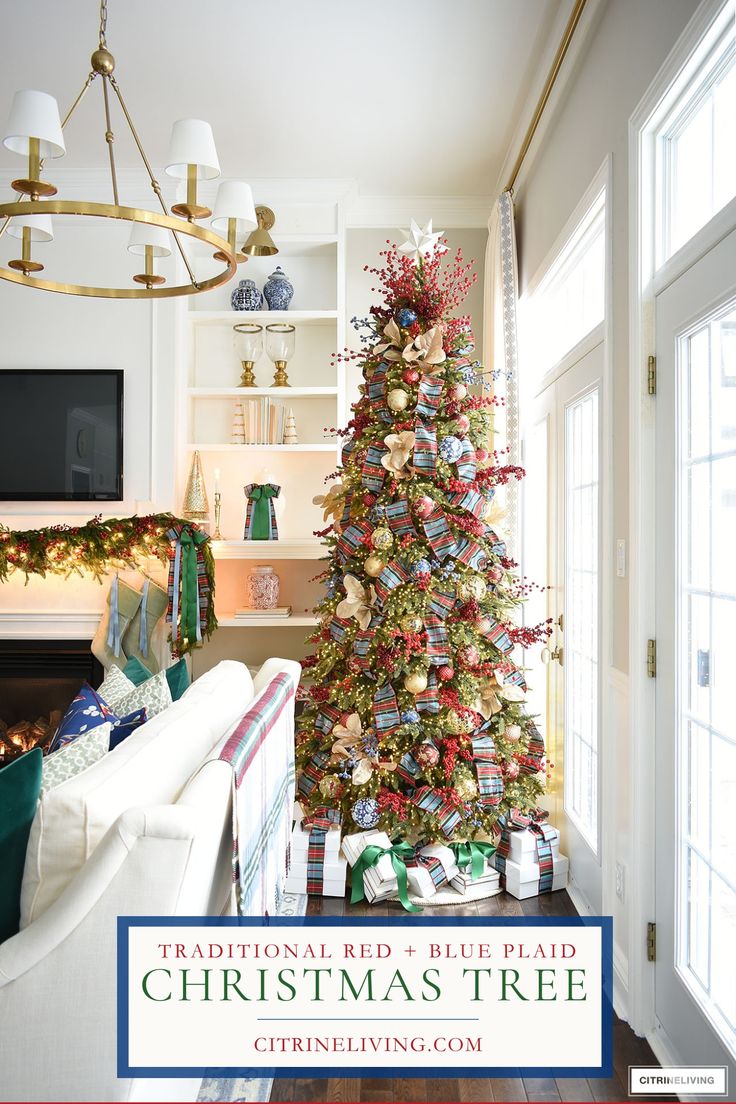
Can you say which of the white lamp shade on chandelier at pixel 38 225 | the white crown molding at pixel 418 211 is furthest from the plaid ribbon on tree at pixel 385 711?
the white crown molding at pixel 418 211

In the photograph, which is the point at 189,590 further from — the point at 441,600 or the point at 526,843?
the point at 526,843

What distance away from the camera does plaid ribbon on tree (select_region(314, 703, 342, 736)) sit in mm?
3054

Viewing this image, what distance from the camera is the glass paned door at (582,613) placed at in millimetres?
→ 2768

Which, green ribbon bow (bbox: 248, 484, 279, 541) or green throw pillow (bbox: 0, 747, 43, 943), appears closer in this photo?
green throw pillow (bbox: 0, 747, 43, 943)

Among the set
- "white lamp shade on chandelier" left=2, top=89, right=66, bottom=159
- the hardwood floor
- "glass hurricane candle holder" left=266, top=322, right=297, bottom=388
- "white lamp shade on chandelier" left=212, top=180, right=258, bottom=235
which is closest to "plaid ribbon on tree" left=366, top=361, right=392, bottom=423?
"white lamp shade on chandelier" left=212, top=180, right=258, bottom=235

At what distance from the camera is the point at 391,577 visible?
9.58ft

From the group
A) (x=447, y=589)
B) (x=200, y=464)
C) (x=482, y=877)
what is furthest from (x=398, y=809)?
(x=200, y=464)

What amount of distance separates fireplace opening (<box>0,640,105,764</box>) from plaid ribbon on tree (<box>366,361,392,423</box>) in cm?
207

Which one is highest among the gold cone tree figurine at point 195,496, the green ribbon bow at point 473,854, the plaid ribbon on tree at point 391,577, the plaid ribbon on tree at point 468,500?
the gold cone tree figurine at point 195,496

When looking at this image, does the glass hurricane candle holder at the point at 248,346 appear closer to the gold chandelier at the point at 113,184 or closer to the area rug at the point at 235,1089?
the gold chandelier at the point at 113,184

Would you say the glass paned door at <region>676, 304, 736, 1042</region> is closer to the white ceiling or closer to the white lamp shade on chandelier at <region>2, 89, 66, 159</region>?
the white lamp shade on chandelier at <region>2, 89, 66, 159</region>

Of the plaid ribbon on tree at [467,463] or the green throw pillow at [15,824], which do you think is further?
the plaid ribbon on tree at [467,463]

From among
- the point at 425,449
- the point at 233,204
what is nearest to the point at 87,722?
the point at 233,204

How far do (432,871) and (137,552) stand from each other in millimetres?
2143
